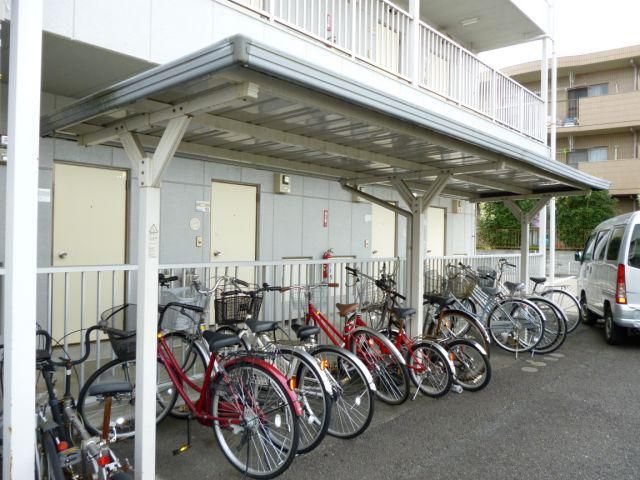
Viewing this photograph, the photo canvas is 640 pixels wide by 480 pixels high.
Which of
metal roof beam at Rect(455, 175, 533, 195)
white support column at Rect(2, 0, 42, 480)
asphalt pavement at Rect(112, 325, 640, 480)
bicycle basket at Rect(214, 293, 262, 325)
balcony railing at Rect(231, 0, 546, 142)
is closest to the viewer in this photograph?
white support column at Rect(2, 0, 42, 480)

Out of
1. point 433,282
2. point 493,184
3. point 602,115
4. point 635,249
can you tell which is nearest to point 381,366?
point 433,282

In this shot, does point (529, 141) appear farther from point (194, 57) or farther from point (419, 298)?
point (194, 57)

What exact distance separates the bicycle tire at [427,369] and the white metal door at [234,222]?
112 inches

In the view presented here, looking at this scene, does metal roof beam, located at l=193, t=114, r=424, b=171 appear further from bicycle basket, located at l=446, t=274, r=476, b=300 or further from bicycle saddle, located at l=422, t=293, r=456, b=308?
bicycle basket, located at l=446, t=274, r=476, b=300

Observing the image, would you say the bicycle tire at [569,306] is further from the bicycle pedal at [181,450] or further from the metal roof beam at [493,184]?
the bicycle pedal at [181,450]

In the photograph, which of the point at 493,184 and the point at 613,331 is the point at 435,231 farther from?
the point at 613,331

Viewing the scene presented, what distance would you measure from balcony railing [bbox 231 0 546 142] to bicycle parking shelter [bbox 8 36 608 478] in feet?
6.88

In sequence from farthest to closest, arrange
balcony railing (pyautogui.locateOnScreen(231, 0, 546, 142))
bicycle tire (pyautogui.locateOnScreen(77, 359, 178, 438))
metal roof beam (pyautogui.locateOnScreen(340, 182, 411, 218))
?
balcony railing (pyautogui.locateOnScreen(231, 0, 546, 142)), metal roof beam (pyautogui.locateOnScreen(340, 182, 411, 218)), bicycle tire (pyautogui.locateOnScreen(77, 359, 178, 438))

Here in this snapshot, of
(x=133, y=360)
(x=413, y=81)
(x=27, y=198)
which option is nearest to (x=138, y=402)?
(x=133, y=360)

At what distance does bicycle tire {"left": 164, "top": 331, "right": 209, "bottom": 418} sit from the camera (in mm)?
3678

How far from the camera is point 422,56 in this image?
28.6 feet

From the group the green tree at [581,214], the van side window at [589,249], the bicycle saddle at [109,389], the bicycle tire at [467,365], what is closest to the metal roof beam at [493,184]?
the bicycle tire at [467,365]

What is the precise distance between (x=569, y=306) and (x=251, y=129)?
8.42 meters

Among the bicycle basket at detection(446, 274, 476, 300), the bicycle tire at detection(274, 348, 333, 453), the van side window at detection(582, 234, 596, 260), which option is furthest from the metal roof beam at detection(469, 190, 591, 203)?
the bicycle tire at detection(274, 348, 333, 453)
